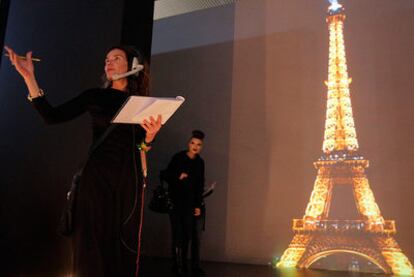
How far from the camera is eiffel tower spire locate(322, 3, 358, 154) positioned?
424cm

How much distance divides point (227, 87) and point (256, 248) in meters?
1.98

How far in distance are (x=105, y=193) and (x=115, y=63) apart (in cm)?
46

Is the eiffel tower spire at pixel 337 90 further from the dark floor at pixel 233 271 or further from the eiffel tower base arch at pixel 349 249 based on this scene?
the dark floor at pixel 233 271

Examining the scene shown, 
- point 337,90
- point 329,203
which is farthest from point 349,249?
point 337,90

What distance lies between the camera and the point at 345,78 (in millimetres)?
4266

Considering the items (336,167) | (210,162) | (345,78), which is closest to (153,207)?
(210,162)

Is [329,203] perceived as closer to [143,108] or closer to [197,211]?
[197,211]

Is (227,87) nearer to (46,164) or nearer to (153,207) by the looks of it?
(153,207)

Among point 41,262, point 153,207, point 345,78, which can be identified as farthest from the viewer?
point 345,78

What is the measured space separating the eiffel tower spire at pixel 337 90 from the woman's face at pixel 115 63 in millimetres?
3226

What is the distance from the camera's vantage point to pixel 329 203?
4117 millimetres

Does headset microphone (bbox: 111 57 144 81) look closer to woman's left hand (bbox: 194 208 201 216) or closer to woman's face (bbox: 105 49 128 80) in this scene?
woman's face (bbox: 105 49 128 80)

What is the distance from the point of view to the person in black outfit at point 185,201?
10.9 ft

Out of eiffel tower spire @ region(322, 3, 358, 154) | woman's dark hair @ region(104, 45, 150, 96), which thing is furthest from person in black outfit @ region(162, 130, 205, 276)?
woman's dark hair @ region(104, 45, 150, 96)
